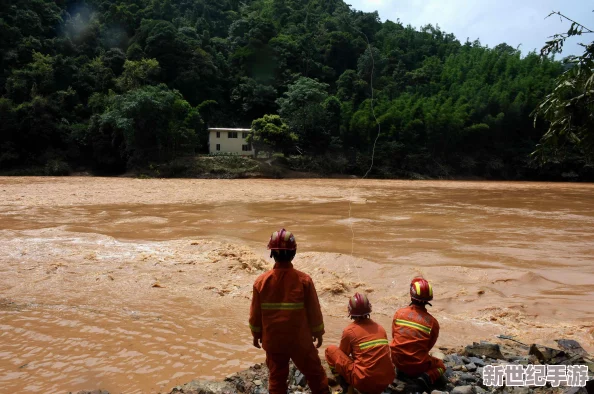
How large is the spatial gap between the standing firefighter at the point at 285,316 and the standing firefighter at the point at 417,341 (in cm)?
81

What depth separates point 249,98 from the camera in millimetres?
47531

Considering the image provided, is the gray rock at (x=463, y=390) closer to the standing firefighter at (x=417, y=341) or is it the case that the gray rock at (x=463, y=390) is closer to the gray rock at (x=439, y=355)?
the standing firefighter at (x=417, y=341)

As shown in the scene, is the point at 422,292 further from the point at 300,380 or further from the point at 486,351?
the point at 300,380

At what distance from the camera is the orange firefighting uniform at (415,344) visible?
3.43 meters

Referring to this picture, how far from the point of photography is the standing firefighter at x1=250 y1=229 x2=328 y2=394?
300 cm

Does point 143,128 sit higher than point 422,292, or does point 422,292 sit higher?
point 143,128

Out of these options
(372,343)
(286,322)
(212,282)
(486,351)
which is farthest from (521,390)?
(212,282)

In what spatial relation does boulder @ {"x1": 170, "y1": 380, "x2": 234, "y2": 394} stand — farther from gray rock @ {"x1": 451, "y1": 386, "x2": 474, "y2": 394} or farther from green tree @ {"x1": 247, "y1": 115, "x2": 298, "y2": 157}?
green tree @ {"x1": 247, "y1": 115, "x2": 298, "y2": 157}

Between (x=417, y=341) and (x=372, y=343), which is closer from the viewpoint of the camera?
(x=372, y=343)

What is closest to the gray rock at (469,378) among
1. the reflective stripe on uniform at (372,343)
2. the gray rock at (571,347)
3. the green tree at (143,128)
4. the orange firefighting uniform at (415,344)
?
the orange firefighting uniform at (415,344)

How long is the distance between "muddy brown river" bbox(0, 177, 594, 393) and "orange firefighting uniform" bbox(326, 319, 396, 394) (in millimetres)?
1271

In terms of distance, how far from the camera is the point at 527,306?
19.7ft

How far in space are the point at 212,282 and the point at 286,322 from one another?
13.5 feet

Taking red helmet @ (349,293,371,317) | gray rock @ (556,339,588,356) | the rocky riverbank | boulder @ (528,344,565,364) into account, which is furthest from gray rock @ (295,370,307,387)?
gray rock @ (556,339,588,356)
